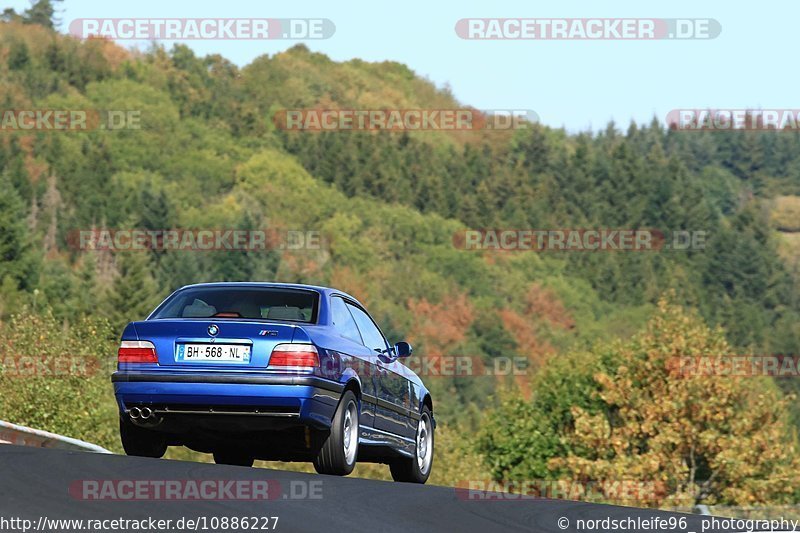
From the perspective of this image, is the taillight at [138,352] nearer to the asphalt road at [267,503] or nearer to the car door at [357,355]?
the asphalt road at [267,503]

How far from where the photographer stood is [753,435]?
2041 inches

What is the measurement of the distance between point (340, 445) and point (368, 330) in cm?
193

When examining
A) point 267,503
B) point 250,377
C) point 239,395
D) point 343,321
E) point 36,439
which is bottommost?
point 36,439

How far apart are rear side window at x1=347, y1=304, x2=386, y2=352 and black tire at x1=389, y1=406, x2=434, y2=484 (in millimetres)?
1043

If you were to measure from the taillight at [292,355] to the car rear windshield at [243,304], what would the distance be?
0.65 m

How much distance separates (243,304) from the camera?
11414 millimetres

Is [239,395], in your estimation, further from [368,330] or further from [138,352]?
[368,330]

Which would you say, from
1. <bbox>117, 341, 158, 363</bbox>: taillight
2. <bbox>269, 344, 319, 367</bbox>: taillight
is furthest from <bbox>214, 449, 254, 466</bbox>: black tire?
<bbox>269, 344, 319, 367</bbox>: taillight

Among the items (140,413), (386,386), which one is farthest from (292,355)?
(386,386)

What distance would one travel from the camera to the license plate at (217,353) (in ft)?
34.0

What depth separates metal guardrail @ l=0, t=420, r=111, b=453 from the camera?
13016mm

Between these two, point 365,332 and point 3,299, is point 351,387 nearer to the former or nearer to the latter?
point 365,332

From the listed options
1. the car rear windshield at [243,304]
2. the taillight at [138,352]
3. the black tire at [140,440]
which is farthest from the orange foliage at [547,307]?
the taillight at [138,352]

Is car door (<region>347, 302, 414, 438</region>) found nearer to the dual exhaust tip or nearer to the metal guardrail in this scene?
the dual exhaust tip
